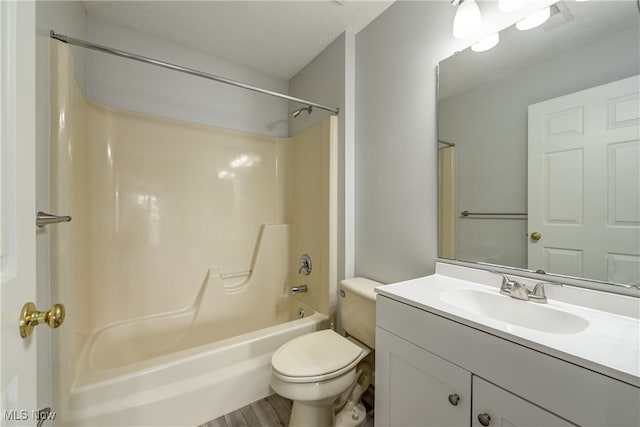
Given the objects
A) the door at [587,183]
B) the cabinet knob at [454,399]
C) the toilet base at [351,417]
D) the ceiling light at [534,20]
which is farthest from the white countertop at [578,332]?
the ceiling light at [534,20]

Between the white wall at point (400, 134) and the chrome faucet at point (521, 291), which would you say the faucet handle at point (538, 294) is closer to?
the chrome faucet at point (521, 291)

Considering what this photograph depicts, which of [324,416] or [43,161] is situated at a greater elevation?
[43,161]

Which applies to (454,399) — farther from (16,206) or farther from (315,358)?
(16,206)

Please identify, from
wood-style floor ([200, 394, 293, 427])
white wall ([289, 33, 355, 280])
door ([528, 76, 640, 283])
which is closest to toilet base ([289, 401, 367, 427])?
wood-style floor ([200, 394, 293, 427])

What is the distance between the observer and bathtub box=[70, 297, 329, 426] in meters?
1.12

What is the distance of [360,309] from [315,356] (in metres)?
0.35

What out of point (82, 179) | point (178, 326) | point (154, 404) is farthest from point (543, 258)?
point (82, 179)

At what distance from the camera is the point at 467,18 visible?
1086 mm

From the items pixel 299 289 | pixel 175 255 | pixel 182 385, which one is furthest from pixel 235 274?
pixel 182 385

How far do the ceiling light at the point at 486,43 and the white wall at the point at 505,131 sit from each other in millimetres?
168

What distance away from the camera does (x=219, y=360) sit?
1380mm

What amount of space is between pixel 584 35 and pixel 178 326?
8.80 feet

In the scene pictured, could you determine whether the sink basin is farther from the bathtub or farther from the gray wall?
the bathtub

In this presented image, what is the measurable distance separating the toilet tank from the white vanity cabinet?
28cm
